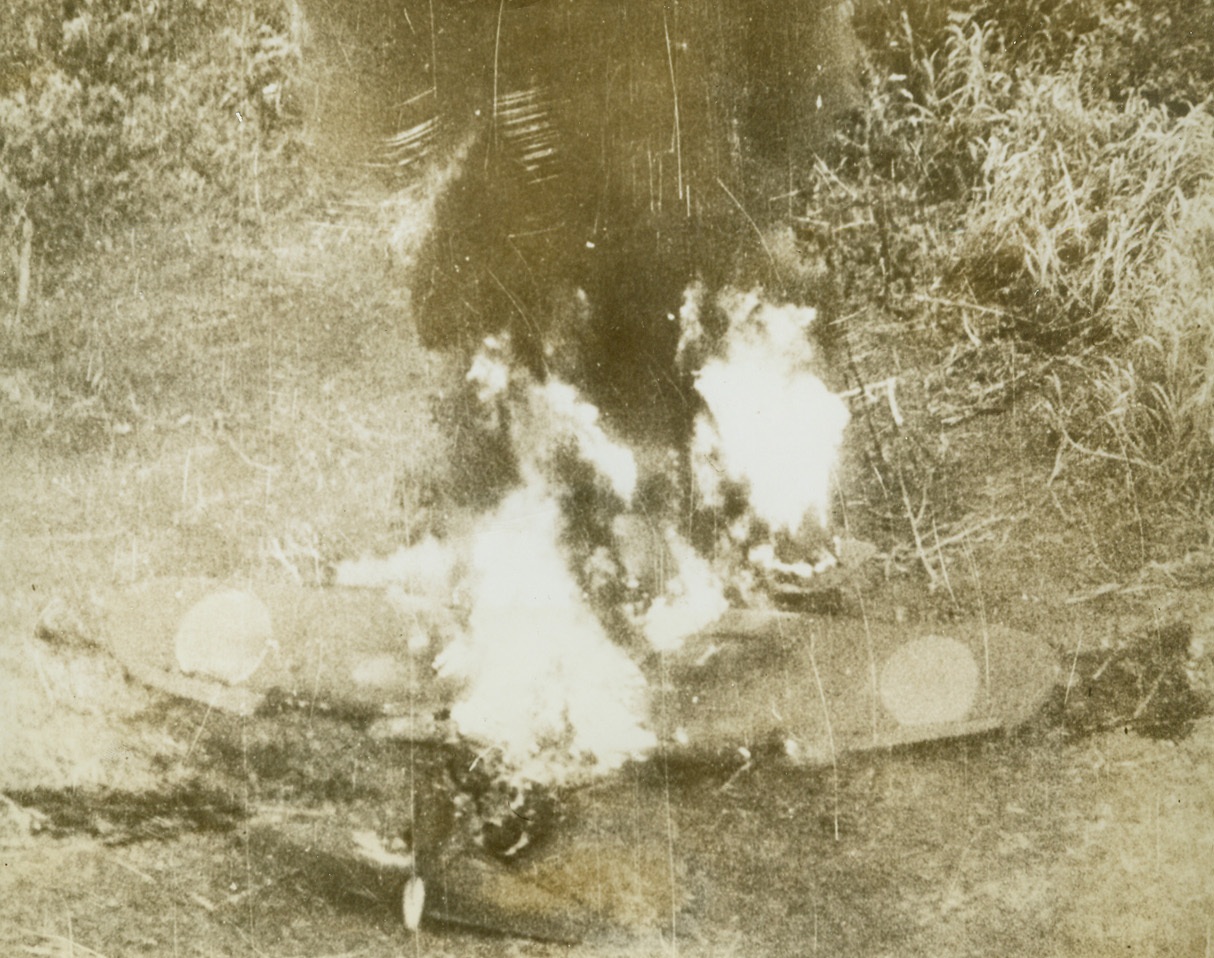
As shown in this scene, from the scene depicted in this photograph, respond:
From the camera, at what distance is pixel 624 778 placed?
2.22 m

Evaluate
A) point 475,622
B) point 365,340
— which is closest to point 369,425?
point 365,340

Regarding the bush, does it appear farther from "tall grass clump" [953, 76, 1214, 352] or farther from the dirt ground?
"tall grass clump" [953, 76, 1214, 352]

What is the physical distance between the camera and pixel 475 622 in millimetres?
2219

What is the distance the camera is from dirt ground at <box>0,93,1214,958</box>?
85.8 inches

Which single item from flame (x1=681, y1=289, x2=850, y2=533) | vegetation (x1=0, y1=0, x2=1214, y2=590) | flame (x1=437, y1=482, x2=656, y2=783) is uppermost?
vegetation (x1=0, y1=0, x2=1214, y2=590)

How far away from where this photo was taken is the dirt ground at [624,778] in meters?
2.18

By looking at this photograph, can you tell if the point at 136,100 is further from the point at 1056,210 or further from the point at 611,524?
the point at 1056,210

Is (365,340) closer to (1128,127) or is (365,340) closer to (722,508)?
(722,508)

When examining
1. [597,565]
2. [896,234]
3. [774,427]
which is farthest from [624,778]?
[896,234]

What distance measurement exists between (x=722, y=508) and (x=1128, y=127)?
161cm

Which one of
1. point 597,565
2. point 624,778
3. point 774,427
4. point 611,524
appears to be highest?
point 774,427

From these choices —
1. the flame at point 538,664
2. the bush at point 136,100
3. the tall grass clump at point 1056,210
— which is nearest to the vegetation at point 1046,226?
the tall grass clump at point 1056,210

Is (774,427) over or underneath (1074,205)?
underneath

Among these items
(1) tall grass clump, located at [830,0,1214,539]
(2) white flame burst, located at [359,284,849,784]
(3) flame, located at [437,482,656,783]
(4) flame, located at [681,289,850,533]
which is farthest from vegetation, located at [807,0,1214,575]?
(3) flame, located at [437,482,656,783]
